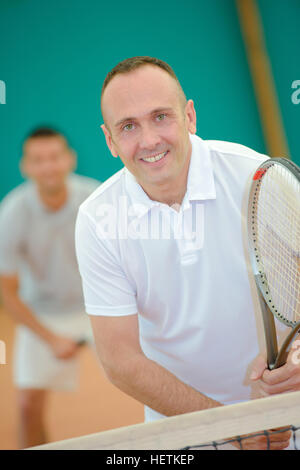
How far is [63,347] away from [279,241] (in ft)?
4.16

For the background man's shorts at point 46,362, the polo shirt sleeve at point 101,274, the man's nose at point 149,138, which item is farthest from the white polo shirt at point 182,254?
the background man's shorts at point 46,362

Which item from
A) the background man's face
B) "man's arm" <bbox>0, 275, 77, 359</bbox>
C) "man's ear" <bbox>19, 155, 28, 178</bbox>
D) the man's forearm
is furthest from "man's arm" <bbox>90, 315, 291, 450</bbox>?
"man's ear" <bbox>19, 155, 28, 178</bbox>

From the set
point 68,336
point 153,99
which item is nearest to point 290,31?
point 68,336

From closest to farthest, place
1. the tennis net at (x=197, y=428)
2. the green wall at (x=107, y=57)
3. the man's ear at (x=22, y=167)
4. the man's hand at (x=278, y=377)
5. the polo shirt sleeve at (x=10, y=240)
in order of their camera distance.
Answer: the tennis net at (x=197, y=428) → the man's hand at (x=278, y=377) → the polo shirt sleeve at (x=10, y=240) → the green wall at (x=107, y=57) → the man's ear at (x=22, y=167)

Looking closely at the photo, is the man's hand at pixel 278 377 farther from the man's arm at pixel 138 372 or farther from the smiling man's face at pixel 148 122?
the smiling man's face at pixel 148 122

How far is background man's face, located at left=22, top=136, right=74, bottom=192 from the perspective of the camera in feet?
7.67

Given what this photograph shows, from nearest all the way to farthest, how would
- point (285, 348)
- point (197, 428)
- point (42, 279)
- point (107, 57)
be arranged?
point (197, 428) < point (285, 348) < point (42, 279) < point (107, 57)

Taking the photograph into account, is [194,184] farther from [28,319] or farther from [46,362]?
[46,362]

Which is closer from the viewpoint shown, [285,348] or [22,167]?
[285,348]

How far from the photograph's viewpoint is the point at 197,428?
1.01 metres

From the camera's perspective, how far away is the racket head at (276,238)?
120 cm

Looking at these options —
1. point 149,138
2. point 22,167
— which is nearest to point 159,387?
point 149,138

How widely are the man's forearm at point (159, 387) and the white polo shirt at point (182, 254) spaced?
96 mm
